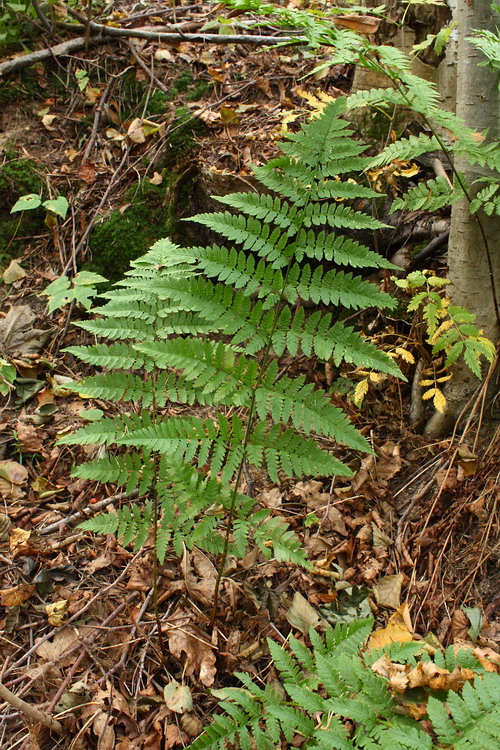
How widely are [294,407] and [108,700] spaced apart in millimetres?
1346

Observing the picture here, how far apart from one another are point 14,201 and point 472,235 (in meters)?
3.14

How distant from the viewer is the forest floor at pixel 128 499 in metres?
2.27

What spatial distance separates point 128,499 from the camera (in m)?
2.90

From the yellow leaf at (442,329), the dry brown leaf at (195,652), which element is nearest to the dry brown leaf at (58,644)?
the dry brown leaf at (195,652)

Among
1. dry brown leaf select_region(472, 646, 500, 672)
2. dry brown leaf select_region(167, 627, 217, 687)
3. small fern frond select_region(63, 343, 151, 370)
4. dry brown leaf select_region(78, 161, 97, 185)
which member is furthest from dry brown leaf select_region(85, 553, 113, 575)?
dry brown leaf select_region(78, 161, 97, 185)

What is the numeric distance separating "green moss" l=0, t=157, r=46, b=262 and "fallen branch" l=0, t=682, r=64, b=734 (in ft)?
9.76

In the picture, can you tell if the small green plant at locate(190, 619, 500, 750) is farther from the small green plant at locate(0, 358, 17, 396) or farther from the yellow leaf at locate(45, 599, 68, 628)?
the small green plant at locate(0, 358, 17, 396)

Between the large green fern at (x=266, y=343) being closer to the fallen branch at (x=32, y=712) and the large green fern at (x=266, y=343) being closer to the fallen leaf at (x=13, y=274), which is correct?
the fallen branch at (x=32, y=712)

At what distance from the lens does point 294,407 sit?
195cm

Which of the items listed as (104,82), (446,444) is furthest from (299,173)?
(104,82)

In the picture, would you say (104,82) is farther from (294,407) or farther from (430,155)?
(294,407)

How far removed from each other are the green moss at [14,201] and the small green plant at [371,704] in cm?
335

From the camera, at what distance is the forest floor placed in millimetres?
2266

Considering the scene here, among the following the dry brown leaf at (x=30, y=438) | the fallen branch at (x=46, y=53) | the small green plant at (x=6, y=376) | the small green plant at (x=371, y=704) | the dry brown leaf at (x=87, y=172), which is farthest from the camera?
the fallen branch at (x=46, y=53)
